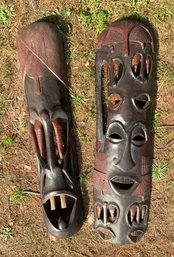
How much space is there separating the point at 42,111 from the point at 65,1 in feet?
2.82

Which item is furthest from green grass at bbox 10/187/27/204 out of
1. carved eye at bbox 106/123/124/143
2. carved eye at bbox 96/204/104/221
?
carved eye at bbox 106/123/124/143

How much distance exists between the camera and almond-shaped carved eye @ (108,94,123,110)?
3.43 metres

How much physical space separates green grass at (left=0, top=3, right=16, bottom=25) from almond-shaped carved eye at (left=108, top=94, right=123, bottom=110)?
0.98 meters

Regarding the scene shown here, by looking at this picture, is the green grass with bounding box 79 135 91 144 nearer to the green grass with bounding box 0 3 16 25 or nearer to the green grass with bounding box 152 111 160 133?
the green grass with bounding box 152 111 160 133

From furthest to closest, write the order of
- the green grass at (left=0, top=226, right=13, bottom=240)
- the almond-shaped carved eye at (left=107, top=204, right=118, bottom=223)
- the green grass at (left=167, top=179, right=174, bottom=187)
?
the green grass at (left=0, top=226, right=13, bottom=240) < the green grass at (left=167, top=179, right=174, bottom=187) < the almond-shaped carved eye at (left=107, top=204, right=118, bottom=223)

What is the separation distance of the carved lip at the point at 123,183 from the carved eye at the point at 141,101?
511mm

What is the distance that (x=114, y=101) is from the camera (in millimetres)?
3480

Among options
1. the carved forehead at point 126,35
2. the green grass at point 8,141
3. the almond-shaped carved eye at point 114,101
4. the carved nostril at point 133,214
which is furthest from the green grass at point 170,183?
the green grass at point 8,141

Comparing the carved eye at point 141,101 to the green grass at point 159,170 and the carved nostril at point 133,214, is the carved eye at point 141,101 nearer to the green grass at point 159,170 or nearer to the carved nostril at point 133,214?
the green grass at point 159,170

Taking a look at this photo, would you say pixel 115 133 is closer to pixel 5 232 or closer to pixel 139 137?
pixel 139 137

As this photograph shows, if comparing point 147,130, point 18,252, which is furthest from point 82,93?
point 18,252

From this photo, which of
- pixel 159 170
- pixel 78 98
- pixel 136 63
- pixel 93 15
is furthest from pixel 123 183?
pixel 93 15

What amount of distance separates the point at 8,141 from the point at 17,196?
0.44 metres

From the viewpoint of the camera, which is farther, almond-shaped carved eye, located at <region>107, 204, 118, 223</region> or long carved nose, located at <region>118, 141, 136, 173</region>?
almond-shaped carved eye, located at <region>107, 204, 118, 223</region>
